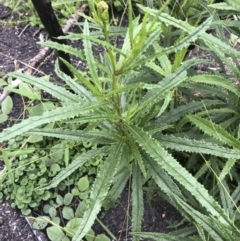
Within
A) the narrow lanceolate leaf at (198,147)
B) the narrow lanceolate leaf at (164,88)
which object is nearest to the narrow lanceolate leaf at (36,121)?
the narrow lanceolate leaf at (164,88)

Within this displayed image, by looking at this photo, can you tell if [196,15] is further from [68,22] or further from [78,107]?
[68,22]

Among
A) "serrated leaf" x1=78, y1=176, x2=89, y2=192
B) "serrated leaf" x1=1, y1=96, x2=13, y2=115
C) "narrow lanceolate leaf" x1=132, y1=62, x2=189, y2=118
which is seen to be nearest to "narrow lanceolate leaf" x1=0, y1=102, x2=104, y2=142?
"narrow lanceolate leaf" x1=132, y1=62, x2=189, y2=118

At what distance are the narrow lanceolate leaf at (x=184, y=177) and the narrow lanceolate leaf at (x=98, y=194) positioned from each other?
0.35ft

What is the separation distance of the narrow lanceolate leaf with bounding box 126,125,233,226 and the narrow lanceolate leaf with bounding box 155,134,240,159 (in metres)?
0.10

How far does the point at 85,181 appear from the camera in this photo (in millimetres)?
1716

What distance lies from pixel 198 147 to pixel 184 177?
13 cm

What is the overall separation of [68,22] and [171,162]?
1.38 m

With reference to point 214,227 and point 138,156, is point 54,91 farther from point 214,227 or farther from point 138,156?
point 214,227

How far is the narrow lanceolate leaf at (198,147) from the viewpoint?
1020mm

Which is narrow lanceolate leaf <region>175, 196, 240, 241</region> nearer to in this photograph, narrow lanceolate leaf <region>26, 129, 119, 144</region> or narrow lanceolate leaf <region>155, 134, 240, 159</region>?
narrow lanceolate leaf <region>155, 134, 240, 159</region>

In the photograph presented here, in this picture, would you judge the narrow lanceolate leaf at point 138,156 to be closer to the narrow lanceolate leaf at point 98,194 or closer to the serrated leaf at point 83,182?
the narrow lanceolate leaf at point 98,194

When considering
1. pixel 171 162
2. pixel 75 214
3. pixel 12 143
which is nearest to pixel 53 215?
pixel 75 214

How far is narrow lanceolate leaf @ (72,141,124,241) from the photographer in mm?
979

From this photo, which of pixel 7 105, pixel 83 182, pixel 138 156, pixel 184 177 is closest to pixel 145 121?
pixel 138 156
